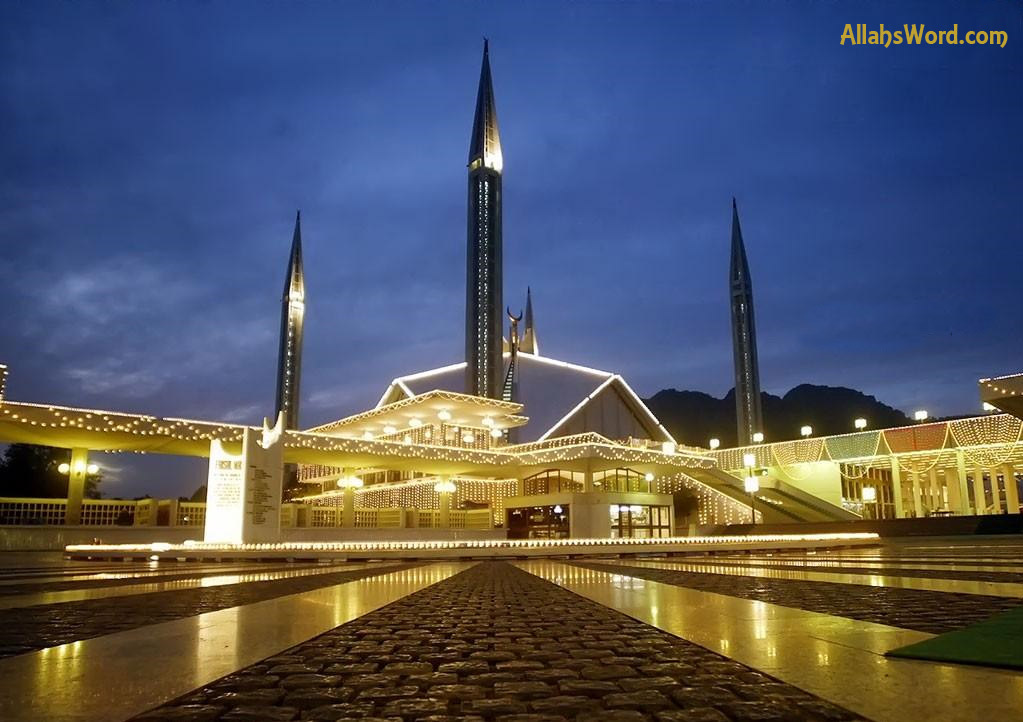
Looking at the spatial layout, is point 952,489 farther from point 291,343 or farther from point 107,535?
point 291,343

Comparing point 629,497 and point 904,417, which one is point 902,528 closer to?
point 629,497

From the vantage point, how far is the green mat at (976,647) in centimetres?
269

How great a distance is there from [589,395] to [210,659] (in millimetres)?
50672

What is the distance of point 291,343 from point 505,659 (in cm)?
8249

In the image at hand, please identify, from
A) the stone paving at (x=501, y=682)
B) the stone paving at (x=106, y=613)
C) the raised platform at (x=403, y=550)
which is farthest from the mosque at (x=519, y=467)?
the stone paving at (x=501, y=682)

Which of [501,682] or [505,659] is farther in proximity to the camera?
[505,659]

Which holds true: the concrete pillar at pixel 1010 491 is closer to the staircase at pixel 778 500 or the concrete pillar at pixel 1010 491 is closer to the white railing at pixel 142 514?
the staircase at pixel 778 500

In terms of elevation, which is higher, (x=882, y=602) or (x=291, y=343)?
(x=291, y=343)

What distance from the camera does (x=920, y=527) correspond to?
2809 cm

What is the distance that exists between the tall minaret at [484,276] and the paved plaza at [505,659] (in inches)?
1885

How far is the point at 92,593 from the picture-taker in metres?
6.84

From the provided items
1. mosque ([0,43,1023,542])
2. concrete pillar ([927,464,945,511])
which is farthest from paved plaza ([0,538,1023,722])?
concrete pillar ([927,464,945,511])

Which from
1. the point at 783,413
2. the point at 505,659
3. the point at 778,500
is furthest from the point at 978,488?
the point at 783,413

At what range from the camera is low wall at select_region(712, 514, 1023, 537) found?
26.1m
